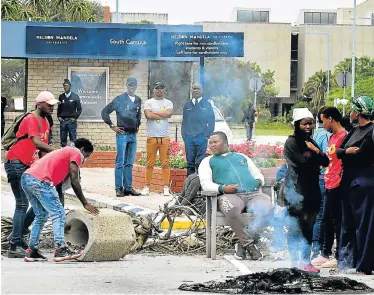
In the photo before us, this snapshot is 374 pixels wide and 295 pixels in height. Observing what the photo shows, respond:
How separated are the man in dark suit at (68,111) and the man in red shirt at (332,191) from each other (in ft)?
39.4

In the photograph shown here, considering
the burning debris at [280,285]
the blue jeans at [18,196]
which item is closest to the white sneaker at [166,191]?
the blue jeans at [18,196]

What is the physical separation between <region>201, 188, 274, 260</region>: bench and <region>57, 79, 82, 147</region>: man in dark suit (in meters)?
11.6

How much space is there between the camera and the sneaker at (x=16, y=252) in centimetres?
1184

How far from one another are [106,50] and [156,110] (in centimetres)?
819

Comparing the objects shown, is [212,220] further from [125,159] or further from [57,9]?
[57,9]

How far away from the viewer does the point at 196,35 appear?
1981cm

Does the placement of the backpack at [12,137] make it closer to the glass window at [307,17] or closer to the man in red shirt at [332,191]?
the man in red shirt at [332,191]

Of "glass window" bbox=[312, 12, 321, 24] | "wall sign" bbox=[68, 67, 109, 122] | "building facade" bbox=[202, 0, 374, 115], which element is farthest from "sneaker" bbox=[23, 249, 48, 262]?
"wall sign" bbox=[68, 67, 109, 122]

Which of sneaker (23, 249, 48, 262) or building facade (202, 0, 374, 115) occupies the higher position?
building facade (202, 0, 374, 115)

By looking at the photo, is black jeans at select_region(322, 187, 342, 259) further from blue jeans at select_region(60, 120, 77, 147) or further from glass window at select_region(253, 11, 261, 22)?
blue jeans at select_region(60, 120, 77, 147)

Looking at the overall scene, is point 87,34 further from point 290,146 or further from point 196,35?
point 290,146

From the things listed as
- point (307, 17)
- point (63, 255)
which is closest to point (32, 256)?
point (63, 255)

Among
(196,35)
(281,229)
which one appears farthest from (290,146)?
(196,35)

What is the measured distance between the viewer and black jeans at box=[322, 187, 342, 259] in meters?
11.6
